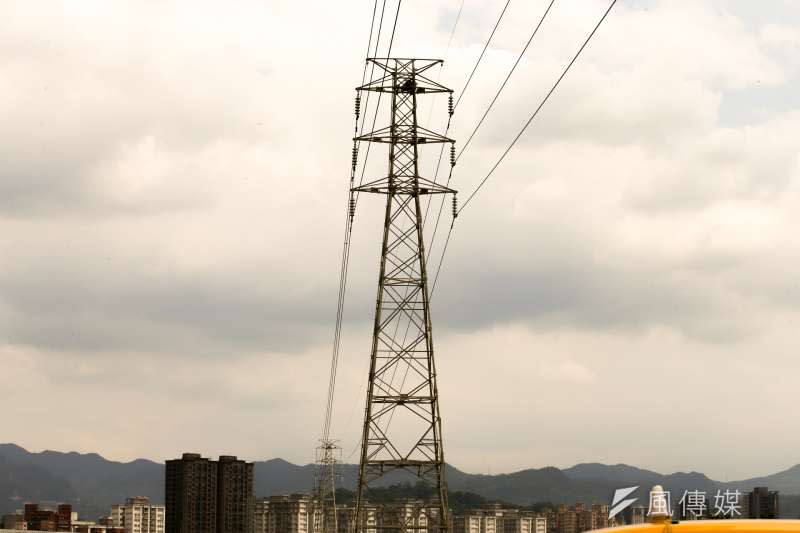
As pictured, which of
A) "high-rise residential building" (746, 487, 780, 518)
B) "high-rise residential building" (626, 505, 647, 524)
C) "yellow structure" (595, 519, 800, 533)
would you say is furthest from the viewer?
"high-rise residential building" (746, 487, 780, 518)

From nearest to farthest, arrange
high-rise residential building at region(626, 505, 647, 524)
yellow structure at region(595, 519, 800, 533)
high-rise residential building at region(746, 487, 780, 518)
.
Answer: yellow structure at region(595, 519, 800, 533)
high-rise residential building at region(626, 505, 647, 524)
high-rise residential building at region(746, 487, 780, 518)

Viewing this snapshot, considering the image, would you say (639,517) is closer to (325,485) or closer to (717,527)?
(717,527)

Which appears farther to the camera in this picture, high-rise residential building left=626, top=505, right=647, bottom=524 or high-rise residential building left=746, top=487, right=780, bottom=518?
high-rise residential building left=746, top=487, right=780, bottom=518

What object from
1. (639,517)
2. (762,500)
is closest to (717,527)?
(639,517)

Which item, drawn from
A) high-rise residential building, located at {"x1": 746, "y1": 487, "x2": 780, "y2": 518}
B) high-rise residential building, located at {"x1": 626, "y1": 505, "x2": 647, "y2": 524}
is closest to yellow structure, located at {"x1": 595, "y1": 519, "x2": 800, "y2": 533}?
high-rise residential building, located at {"x1": 626, "y1": 505, "x2": 647, "y2": 524}

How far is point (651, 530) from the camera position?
1123 centimetres

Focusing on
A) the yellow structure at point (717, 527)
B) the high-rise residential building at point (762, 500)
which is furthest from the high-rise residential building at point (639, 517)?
the high-rise residential building at point (762, 500)

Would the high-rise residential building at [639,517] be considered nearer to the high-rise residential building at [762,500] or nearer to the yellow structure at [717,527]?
the yellow structure at [717,527]

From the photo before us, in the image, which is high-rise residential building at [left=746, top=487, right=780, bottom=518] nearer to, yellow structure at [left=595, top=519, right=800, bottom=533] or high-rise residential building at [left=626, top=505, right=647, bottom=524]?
high-rise residential building at [left=626, top=505, right=647, bottom=524]

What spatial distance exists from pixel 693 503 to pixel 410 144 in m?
31.1

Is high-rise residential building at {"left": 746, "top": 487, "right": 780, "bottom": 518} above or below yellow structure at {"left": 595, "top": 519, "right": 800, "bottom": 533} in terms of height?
below

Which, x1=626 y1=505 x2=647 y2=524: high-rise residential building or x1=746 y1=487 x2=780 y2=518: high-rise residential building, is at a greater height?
x1=626 y1=505 x2=647 y2=524: high-rise residential building

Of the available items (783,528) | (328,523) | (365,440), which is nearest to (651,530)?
(783,528)

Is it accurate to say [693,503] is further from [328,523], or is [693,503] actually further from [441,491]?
[328,523]
